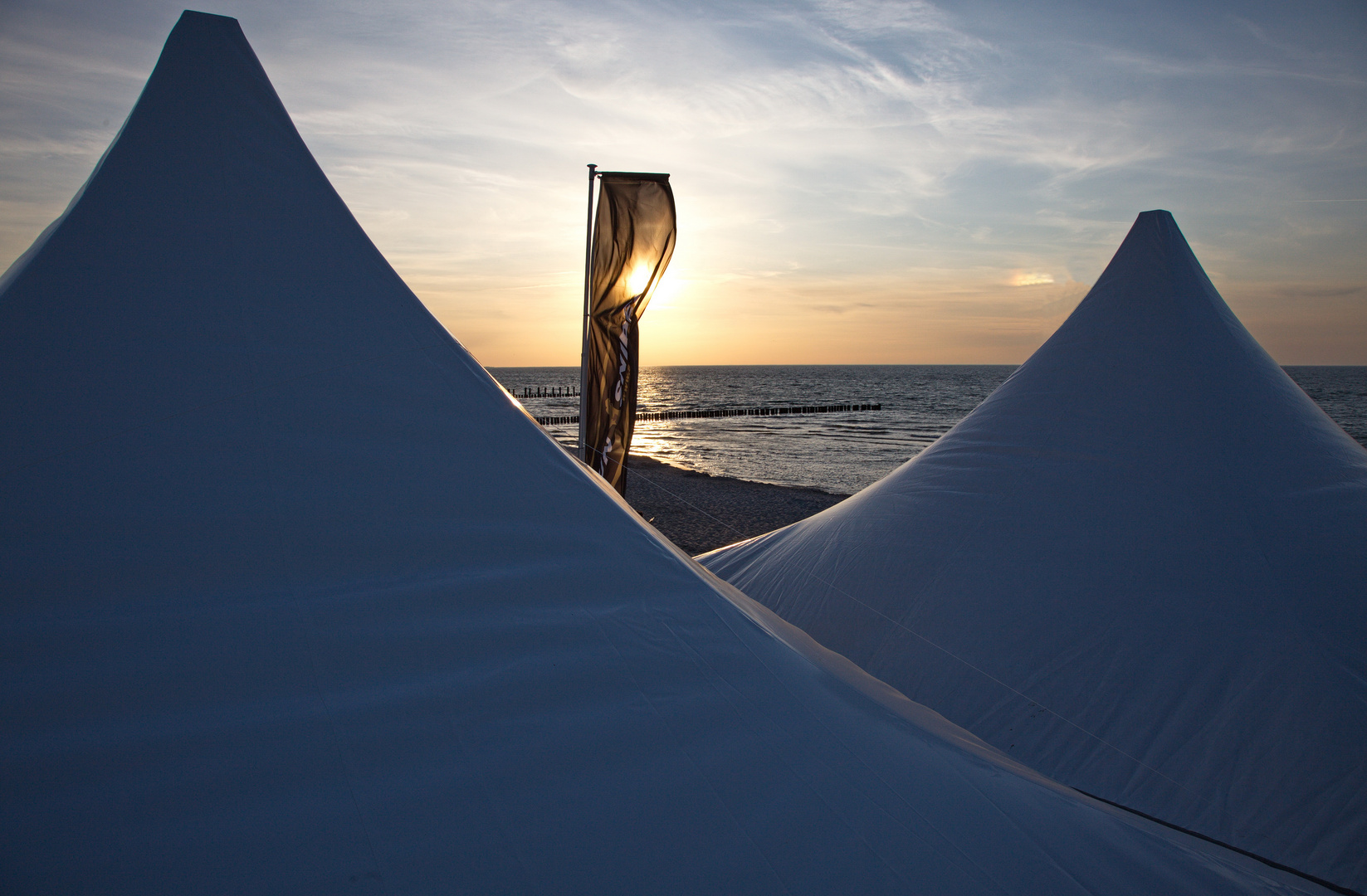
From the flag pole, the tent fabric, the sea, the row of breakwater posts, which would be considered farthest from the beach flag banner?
the row of breakwater posts

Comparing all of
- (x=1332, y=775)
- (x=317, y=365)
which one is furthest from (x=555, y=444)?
(x=1332, y=775)

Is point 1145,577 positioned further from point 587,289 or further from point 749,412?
point 749,412

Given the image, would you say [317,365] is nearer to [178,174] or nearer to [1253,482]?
[178,174]

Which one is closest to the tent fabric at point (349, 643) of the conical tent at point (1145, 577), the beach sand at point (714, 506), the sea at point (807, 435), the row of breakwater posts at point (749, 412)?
the conical tent at point (1145, 577)

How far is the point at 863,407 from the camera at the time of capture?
45.5 meters

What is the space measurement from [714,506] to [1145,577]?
9.86 meters

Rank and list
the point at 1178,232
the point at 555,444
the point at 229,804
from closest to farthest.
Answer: the point at 229,804, the point at 555,444, the point at 1178,232

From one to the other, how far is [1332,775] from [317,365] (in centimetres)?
353

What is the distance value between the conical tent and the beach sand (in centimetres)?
498

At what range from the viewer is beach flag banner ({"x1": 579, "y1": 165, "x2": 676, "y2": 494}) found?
21.2 feet

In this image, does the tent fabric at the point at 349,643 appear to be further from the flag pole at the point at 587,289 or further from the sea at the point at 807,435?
the sea at the point at 807,435

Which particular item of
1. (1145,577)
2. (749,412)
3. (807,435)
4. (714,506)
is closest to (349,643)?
(1145,577)

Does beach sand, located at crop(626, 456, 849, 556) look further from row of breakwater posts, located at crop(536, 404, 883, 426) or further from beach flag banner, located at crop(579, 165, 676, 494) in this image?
row of breakwater posts, located at crop(536, 404, 883, 426)

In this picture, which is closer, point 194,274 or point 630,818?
point 630,818
